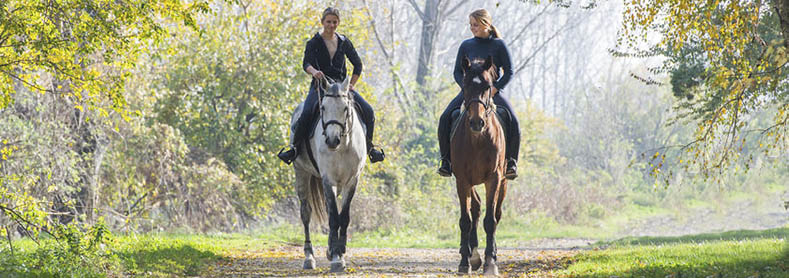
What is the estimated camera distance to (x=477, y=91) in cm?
827

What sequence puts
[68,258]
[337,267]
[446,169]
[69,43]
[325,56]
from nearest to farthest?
[68,258], [69,43], [337,267], [446,169], [325,56]

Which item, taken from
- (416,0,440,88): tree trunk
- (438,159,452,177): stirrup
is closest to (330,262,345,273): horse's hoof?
(438,159,452,177): stirrup

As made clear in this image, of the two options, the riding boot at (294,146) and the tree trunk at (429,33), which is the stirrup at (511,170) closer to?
the riding boot at (294,146)

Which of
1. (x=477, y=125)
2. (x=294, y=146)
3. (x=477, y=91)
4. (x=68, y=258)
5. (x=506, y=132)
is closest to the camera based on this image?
(x=68, y=258)

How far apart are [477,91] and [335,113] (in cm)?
174

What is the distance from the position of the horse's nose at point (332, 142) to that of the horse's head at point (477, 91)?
62.4 inches

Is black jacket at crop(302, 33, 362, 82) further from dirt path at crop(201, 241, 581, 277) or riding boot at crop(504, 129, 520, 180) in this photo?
dirt path at crop(201, 241, 581, 277)

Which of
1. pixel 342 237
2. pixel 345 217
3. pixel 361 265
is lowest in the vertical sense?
pixel 361 265

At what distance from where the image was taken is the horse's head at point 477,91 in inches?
322

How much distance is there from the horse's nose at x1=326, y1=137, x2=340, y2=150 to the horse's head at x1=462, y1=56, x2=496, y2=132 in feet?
5.20

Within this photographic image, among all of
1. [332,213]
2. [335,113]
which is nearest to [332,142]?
[335,113]

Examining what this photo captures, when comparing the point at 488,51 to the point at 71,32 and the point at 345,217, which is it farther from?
the point at 71,32

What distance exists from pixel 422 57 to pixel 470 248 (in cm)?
2624

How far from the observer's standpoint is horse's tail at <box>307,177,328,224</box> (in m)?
11.3
